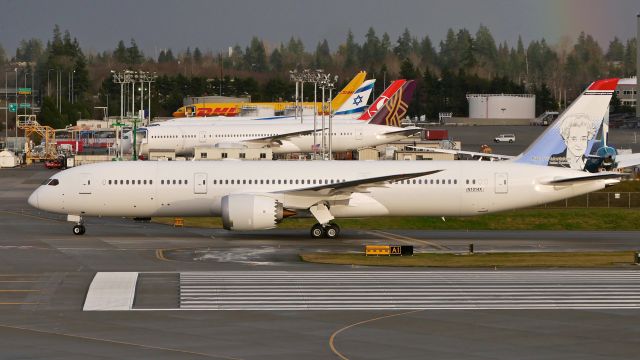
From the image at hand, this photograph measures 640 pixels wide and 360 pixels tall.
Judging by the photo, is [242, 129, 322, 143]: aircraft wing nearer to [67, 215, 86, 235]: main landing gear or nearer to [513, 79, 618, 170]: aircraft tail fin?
[513, 79, 618, 170]: aircraft tail fin

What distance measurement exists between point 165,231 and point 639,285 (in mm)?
27984

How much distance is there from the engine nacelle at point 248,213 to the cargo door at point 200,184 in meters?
2.45

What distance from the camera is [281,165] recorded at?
Answer: 2233 inches

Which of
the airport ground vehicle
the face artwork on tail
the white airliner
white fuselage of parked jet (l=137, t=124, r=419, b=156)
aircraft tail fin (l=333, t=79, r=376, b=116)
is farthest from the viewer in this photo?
the airport ground vehicle

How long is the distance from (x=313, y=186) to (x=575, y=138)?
14.9m

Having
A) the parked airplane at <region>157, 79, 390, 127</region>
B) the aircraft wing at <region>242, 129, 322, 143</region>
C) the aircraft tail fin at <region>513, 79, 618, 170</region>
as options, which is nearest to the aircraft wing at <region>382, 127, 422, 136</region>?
the aircraft wing at <region>242, 129, 322, 143</region>

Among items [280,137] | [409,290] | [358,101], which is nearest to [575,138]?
[409,290]

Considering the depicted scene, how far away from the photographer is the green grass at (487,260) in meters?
45.2

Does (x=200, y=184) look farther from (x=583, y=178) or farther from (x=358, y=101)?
(x=358, y=101)

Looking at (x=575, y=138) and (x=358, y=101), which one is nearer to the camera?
(x=575, y=138)

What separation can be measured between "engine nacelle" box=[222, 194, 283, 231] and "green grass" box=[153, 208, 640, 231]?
8167mm

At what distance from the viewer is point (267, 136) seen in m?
112

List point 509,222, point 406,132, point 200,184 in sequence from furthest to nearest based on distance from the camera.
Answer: point 406,132 < point 509,222 < point 200,184

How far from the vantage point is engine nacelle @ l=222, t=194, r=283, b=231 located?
53.0 meters
